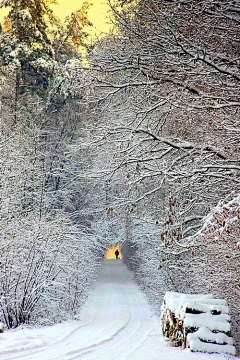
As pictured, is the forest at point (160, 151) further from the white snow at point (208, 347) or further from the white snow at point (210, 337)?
the white snow at point (208, 347)

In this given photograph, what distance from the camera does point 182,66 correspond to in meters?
9.71

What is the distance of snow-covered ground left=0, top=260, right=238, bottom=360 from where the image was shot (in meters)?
8.30

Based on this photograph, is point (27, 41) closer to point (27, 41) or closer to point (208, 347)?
point (27, 41)

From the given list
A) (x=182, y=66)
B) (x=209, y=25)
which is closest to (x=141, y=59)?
(x=182, y=66)

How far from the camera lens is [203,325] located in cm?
900

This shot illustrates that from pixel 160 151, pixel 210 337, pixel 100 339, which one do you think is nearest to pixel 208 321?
pixel 210 337

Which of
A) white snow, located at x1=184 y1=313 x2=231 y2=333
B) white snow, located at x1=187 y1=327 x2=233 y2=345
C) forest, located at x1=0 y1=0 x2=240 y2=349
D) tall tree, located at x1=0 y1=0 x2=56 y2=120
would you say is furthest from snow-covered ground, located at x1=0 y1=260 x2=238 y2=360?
tall tree, located at x1=0 y1=0 x2=56 y2=120

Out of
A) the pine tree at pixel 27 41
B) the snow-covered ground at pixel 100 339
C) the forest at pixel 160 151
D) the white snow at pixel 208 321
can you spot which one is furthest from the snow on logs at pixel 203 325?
A: the pine tree at pixel 27 41

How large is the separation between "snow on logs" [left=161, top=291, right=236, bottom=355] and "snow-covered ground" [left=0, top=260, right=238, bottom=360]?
0.26 metres

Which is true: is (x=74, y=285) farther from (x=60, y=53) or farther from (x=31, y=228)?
(x=60, y=53)

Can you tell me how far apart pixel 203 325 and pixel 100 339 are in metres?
2.99

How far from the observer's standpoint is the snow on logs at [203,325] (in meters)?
8.72

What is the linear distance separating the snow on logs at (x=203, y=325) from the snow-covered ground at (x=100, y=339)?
26cm

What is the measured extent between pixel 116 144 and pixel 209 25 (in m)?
3.58
